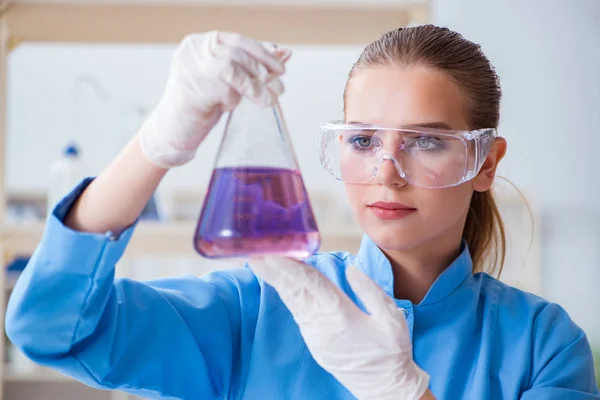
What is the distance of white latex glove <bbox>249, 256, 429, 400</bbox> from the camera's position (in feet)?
3.64

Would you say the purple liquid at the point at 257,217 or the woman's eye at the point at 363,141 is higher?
the woman's eye at the point at 363,141

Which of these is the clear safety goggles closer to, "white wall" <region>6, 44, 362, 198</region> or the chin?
the chin

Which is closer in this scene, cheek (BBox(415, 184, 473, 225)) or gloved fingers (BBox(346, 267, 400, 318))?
gloved fingers (BBox(346, 267, 400, 318))

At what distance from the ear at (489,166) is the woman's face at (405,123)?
3.4 inches

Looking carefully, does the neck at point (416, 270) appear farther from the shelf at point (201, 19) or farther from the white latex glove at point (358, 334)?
the shelf at point (201, 19)

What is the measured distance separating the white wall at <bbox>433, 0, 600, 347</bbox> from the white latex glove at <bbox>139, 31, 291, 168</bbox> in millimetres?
2746

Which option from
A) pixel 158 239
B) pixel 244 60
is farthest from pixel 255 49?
pixel 158 239

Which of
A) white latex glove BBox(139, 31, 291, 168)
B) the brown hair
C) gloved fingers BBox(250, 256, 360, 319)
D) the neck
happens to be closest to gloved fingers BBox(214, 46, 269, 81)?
white latex glove BBox(139, 31, 291, 168)

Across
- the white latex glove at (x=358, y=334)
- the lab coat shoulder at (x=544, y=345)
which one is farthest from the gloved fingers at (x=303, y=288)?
the lab coat shoulder at (x=544, y=345)

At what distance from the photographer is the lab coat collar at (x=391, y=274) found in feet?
4.55

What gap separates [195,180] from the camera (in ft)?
11.4

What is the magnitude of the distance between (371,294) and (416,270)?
33 centimetres

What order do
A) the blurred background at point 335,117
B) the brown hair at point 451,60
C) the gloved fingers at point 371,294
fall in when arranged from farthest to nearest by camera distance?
the blurred background at point 335,117, the brown hair at point 451,60, the gloved fingers at point 371,294

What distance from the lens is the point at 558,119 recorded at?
3574 millimetres
